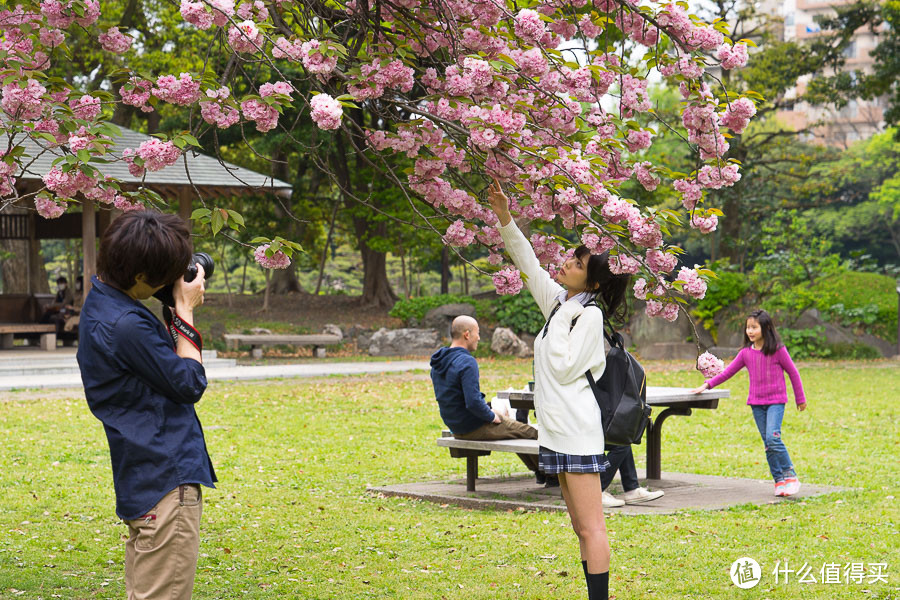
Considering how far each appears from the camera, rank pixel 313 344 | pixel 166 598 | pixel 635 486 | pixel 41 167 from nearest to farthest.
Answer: pixel 166 598, pixel 635 486, pixel 41 167, pixel 313 344

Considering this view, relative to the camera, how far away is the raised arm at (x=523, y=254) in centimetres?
450

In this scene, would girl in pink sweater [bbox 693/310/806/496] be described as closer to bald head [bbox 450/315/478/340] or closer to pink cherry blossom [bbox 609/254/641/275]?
bald head [bbox 450/315/478/340]

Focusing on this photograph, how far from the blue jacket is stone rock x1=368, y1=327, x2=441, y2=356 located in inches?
611

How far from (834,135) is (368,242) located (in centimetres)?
5153

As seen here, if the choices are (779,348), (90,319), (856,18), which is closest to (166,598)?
(90,319)

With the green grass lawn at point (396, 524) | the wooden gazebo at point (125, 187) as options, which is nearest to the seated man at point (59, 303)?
the wooden gazebo at point (125, 187)

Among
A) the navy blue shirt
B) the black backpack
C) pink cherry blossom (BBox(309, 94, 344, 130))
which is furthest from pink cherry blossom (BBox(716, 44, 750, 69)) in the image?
the navy blue shirt

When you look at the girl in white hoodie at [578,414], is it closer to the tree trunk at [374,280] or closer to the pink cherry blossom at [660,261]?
the pink cherry blossom at [660,261]

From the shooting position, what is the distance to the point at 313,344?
22.8 metres

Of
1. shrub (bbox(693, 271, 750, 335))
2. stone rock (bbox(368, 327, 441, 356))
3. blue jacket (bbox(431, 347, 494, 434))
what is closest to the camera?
blue jacket (bbox(431, 347, 494, 434))

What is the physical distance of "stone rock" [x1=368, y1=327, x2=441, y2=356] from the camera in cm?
2325

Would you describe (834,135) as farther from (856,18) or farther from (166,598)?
(166,598)

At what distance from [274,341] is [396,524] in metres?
16.0

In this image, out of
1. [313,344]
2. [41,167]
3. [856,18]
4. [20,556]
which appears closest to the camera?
[20,556]
